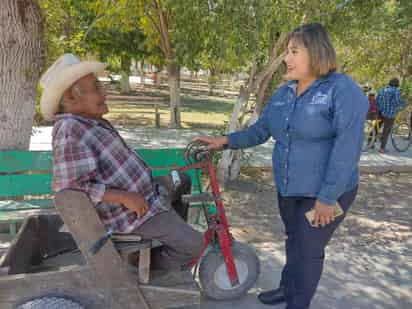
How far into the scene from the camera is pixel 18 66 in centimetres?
329

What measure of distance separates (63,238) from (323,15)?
11.6 feet

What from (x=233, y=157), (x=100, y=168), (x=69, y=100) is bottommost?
(x=233, y=157)

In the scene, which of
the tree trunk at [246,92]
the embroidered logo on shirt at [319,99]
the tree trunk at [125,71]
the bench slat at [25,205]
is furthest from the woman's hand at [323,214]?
the tree trunk at [125,71]

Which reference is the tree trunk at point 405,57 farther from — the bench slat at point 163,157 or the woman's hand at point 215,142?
the woman's hand at point 215,142

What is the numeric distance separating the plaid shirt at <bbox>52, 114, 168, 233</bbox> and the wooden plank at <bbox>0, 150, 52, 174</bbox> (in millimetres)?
1271

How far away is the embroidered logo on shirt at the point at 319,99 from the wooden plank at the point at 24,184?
7.55 ft

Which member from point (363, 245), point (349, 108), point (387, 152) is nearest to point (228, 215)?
point (363, 245)

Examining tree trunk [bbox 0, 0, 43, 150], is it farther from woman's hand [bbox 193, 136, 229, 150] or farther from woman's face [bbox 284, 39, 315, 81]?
woman's face [bbox 284, 39, 315, 81]

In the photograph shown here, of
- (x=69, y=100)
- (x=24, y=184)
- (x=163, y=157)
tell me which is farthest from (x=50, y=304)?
(x=163, y=157)

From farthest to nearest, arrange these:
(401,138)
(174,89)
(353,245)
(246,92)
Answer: (174,89) < (401,138) < (246,92) < (353,245)

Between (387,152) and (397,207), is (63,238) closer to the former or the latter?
(397,207)

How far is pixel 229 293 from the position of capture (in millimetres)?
2738

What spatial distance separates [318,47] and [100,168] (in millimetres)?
1345

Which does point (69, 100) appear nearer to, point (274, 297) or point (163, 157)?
point (163, 157)
